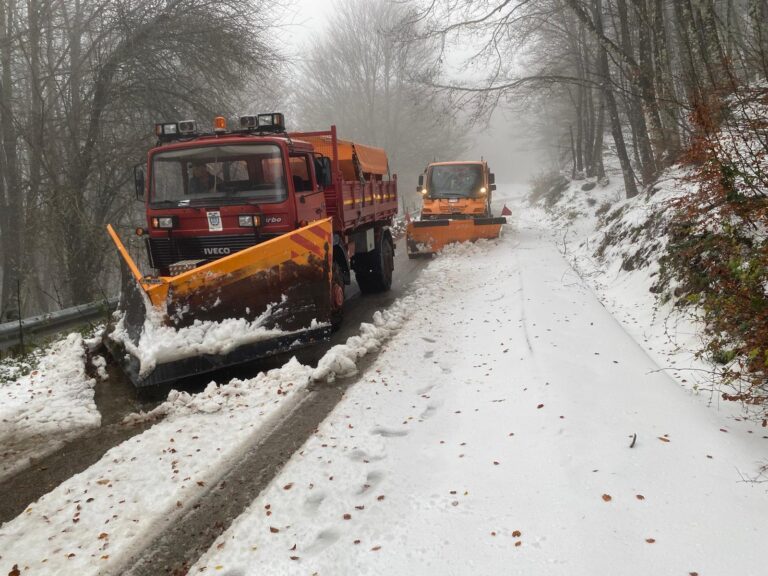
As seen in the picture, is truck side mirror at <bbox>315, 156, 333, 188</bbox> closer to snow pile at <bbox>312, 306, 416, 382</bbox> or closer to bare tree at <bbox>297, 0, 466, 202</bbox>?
snow pile at <bbox>312, 306, 416, 382</bbox>

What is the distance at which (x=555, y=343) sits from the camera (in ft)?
18.2

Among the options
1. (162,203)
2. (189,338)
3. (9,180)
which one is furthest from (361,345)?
(9,180)

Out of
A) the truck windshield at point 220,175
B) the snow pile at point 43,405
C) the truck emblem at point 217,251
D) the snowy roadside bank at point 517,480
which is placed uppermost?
the truck windshield at point 220,175

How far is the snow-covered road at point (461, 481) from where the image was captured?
2.65m

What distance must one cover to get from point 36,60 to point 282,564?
12772 millimetres

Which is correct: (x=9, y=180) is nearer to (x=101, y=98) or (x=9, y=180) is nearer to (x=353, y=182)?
(x=101, y=98)

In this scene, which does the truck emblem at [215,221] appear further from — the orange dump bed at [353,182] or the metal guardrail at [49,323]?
the metal guardrail at [49,323]

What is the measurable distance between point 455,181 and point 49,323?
11723 millimetres

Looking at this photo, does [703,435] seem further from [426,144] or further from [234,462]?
[426,144]

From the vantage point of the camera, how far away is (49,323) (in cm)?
667

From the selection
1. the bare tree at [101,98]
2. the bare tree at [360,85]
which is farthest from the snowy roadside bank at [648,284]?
the bare tree at [360,85]

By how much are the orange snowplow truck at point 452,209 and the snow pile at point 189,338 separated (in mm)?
8771

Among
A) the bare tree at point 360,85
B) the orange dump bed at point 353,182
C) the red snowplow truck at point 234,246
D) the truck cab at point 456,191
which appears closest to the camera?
the red snowplow truck at point 234,246

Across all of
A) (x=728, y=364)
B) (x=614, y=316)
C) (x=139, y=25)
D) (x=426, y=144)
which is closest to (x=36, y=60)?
Result: (x=139, y=25)
